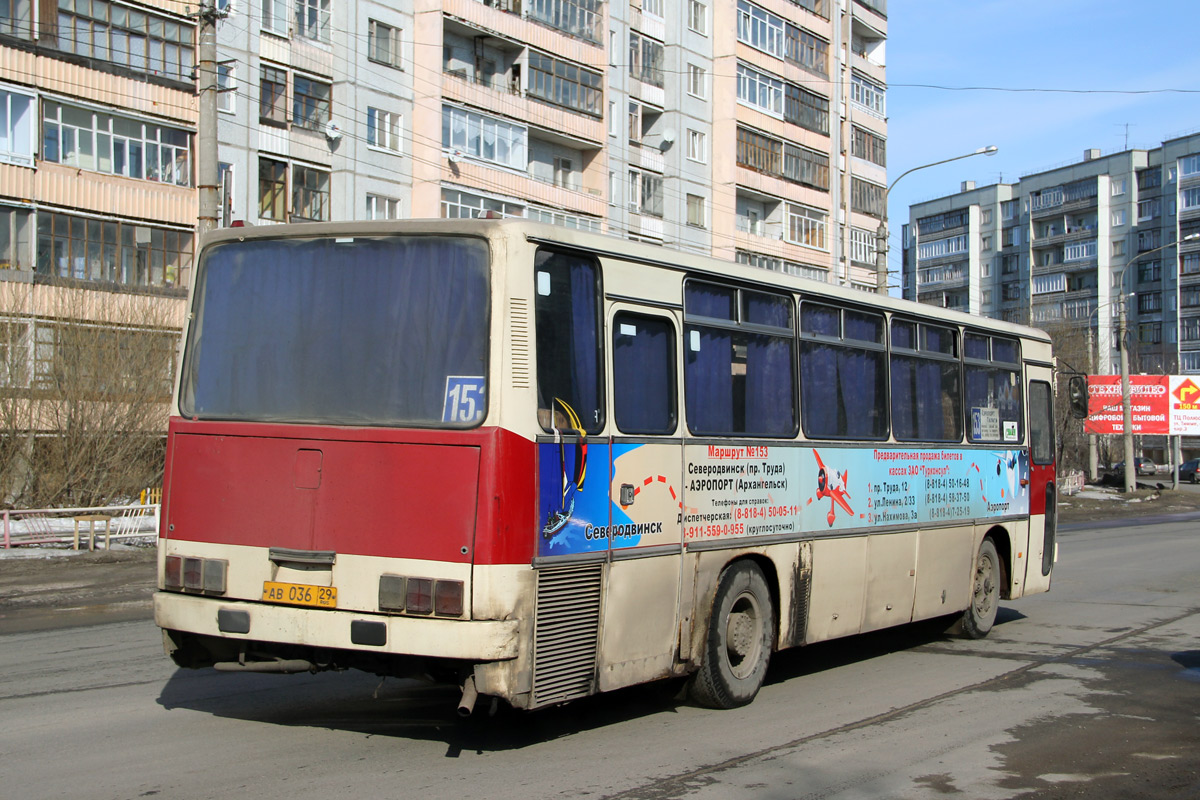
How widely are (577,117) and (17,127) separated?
19.9 metres

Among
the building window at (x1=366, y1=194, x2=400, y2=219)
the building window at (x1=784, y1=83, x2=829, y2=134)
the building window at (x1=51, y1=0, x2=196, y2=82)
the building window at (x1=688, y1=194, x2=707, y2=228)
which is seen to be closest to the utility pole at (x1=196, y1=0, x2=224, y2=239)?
the building window at (x1=51, y1=0, x2=196, y2=82)

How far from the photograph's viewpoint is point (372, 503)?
6.75 m

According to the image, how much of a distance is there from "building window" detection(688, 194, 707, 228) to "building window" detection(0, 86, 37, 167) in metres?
27.7

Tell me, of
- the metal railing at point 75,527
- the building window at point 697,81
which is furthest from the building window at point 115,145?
the building window at point 697,81

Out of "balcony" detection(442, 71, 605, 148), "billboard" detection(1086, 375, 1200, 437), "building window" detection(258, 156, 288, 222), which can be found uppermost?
"balcony" detection(442, 71, 605, 148)

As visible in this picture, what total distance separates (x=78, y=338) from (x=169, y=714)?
22.7 m

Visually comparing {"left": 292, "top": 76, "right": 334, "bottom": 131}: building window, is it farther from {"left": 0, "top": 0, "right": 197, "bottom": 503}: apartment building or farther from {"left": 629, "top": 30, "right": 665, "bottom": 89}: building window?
{"left": 629, "top": 30, "right": 665, "bottom": 89}: building window

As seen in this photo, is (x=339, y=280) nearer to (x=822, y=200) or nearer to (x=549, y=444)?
(x=549, y=444)

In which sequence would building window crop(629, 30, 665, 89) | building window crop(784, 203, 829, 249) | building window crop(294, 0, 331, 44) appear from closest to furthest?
1. building window crop(294, 0, 331, 44)
2. building window crop(629, 30, 665, 89)
3. building window crop(784, 203, 829, 249)

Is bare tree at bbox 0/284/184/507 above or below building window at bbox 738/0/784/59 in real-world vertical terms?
below

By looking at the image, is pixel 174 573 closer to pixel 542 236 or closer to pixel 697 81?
pixel 542 236

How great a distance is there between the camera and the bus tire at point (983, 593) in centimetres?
1237

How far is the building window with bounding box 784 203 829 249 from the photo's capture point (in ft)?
185

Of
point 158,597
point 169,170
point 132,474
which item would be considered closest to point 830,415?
point 158,597
